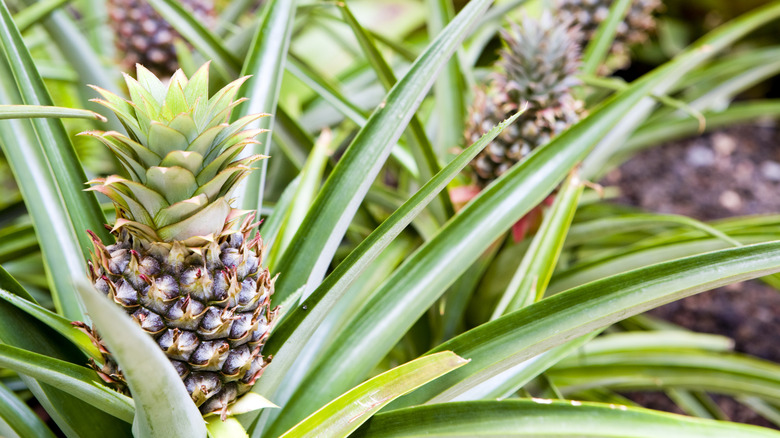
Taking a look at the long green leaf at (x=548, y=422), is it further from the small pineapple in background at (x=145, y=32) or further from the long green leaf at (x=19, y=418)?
the small pineapple in background at (x=145, y=32)

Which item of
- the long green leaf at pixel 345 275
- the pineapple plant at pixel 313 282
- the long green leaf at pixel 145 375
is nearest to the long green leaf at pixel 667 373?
the pineapple plant at pixel 313 282

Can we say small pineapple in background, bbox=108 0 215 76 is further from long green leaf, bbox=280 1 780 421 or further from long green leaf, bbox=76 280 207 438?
long green leaf, bbox=76 280 207 438

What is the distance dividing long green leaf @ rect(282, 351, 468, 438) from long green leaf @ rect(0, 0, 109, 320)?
420mm

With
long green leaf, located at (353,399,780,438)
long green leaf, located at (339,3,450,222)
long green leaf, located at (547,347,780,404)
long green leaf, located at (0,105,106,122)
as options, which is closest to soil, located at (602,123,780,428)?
long green leaf, located at (547,347,780,404)

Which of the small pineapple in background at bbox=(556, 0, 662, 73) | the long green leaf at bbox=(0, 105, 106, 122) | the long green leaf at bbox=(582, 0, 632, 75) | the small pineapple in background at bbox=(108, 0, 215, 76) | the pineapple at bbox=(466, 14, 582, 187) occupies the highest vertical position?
the small pineapple in background at bbox=(556, 0, 662, 73)

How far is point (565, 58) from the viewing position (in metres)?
1.12

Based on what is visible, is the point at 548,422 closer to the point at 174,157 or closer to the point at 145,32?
the point at 174,157

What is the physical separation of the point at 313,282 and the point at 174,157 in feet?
0.94

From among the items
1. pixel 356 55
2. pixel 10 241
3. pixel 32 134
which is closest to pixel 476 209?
pixel 32 134

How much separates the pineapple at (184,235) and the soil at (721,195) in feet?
5.02

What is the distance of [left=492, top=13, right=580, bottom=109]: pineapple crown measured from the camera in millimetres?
1099

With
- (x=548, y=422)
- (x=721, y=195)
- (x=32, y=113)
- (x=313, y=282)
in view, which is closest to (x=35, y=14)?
(x=32, y=113)

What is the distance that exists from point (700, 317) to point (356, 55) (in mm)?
1552

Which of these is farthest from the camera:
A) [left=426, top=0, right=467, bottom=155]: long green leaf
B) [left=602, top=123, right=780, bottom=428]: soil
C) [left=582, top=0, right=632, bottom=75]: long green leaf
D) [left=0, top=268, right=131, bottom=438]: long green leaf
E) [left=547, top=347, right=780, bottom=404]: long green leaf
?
[left=602, top=123, right=780, bottom=428]: soil
